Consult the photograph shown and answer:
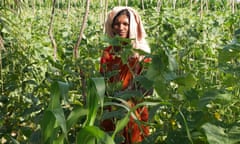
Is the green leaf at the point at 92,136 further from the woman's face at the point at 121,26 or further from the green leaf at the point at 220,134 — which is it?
the woman's face at the point at 121,26

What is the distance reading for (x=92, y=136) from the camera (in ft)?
4.15

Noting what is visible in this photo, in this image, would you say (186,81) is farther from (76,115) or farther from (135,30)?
(135,30)

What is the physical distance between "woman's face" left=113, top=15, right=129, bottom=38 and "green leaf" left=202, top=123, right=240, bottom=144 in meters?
1.43

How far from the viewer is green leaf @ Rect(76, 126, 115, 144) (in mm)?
1192

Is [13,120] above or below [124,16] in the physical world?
below

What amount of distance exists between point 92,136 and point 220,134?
0.32 metres

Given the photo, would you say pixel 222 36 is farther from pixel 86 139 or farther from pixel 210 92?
pixel 86 139

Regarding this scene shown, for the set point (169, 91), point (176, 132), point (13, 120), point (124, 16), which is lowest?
point (13, 120)

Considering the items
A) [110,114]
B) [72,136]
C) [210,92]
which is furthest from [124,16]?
[210,92]

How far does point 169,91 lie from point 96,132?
0.38 meters

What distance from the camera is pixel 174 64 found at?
55.8 inches

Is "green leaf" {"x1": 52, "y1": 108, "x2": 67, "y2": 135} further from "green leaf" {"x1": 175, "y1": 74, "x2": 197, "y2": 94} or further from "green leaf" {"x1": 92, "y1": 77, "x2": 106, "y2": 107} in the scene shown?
"green leaf" {"x1": 175, "y1": 74, "x2": 197, "y2": 94}

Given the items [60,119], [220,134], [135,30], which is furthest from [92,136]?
[135,30]

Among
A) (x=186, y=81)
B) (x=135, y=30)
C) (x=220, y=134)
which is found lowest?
(x=220, y=134)
